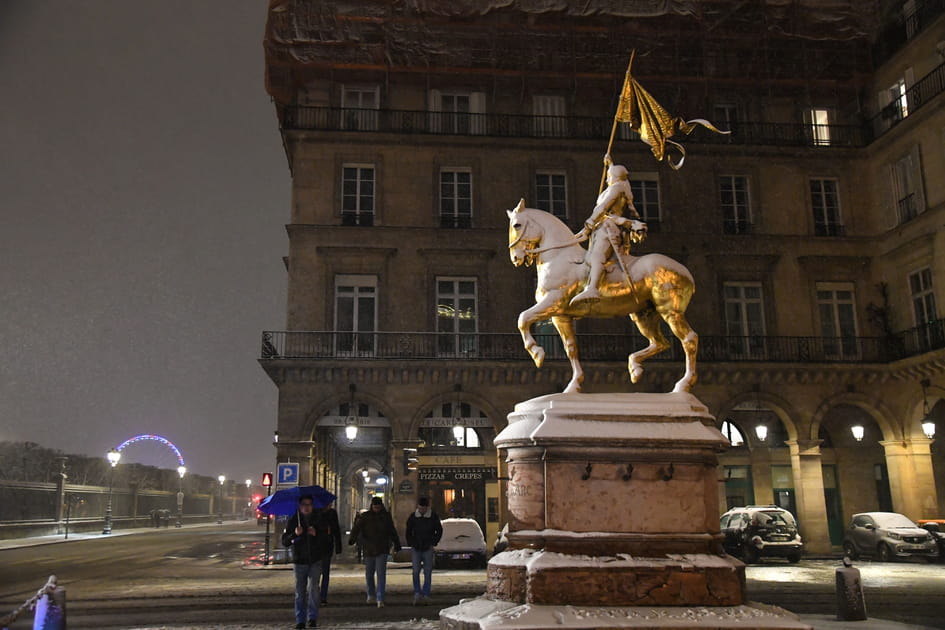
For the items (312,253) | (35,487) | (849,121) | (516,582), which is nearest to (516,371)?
(312,253)

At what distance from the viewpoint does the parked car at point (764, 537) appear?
2170 cm

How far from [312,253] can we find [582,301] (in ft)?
59.4

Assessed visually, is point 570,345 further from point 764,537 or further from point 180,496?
point 180,496

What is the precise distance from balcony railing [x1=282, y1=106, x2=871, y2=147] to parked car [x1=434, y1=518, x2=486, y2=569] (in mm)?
13079

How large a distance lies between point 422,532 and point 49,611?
648cm

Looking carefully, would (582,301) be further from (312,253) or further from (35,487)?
(35,487)

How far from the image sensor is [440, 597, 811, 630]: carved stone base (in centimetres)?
701

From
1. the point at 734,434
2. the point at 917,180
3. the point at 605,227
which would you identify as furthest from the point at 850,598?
the point at 917,180

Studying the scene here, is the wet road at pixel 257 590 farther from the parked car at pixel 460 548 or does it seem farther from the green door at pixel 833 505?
the green door at pixel 833 505

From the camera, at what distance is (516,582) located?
25.7ft

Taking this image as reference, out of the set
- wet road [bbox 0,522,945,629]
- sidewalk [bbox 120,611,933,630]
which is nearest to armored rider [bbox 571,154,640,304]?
sidewalk [bbox 120,611,933,630]

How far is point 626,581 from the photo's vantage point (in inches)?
299

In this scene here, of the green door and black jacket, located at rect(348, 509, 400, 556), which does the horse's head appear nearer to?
black jacket, located at rect(348, 509, 400, 556)

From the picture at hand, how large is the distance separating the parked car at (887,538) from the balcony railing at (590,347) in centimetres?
542
